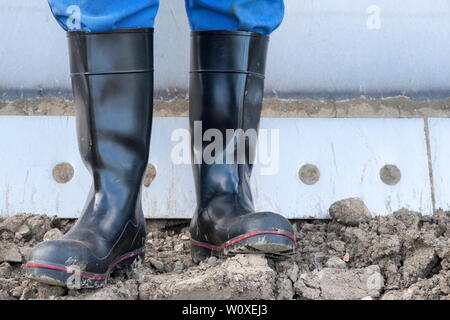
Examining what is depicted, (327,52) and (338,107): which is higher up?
(327,52)

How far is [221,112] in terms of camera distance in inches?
61.6

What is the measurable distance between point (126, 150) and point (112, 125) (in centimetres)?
7

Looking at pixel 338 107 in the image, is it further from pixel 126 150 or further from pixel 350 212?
pixel 126 150

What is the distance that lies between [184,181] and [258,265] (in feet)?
2.18

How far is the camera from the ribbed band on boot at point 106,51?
1.40 m

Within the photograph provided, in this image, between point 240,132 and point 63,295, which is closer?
point 63,295

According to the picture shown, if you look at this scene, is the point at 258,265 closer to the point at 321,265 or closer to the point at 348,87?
the point at 321,265

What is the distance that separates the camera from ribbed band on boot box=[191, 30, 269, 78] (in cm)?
156

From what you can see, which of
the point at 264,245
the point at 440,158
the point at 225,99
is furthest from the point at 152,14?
the point at 440,158

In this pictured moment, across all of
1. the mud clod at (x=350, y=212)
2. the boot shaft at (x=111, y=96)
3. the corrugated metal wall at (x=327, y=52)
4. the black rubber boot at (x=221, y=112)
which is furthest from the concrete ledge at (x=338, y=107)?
the boot shaft at (x=111, y=96)

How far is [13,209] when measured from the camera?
1958 mm

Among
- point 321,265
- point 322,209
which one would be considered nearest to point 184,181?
point 322,209

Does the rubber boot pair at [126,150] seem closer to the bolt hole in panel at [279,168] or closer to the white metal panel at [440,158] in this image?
the bolt hole in panel at [279,168]

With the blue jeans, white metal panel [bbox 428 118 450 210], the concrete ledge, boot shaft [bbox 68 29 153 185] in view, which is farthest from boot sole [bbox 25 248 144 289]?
white metal panel [bbox 428 118 450 210]
